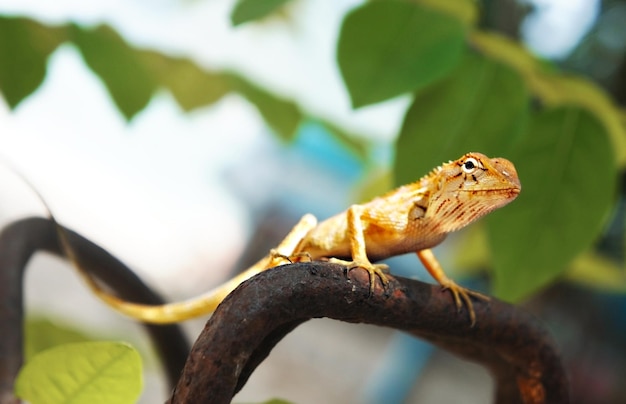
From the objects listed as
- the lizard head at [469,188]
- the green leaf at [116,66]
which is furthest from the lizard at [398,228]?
the green leaf at [116,66]

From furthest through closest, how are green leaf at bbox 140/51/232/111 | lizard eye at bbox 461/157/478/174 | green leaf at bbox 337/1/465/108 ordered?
1. green leaf at bbox 140/51/232/111
2. green leaf at bbox 337/1/465/108
3. lizard eye at bbox 461/157/478/174

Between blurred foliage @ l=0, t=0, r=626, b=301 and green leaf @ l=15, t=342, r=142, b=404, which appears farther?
blurred foliage @ l=0, t=0, r=626, b=301

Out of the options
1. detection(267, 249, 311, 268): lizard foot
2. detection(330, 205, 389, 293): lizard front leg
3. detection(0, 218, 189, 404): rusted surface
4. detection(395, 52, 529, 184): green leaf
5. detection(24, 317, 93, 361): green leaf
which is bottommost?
detection(24, 317, 93, 361): green leaf

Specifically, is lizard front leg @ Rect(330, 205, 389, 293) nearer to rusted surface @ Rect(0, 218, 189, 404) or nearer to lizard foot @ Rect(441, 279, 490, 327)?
lizard foot @ Rect(441, 279, 490, 327)

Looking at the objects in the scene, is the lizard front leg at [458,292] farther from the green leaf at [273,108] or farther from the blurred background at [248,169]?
the green leaf at [273,108]

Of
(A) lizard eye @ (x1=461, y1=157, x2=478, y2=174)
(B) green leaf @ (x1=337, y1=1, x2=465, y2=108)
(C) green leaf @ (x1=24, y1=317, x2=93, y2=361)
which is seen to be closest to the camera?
(A) lizard eye @ (x1=461, y1=157, x2=478, y2=174)

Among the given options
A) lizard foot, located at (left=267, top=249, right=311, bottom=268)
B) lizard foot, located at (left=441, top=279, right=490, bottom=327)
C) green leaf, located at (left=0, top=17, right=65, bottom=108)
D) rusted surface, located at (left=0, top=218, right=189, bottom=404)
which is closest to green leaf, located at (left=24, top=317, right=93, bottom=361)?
rusted surface, located at (left=0, top=218, right=189, bottom=404)

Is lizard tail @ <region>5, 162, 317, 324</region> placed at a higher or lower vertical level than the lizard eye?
lower

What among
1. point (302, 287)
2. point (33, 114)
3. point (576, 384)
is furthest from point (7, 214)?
point (576, 384)
